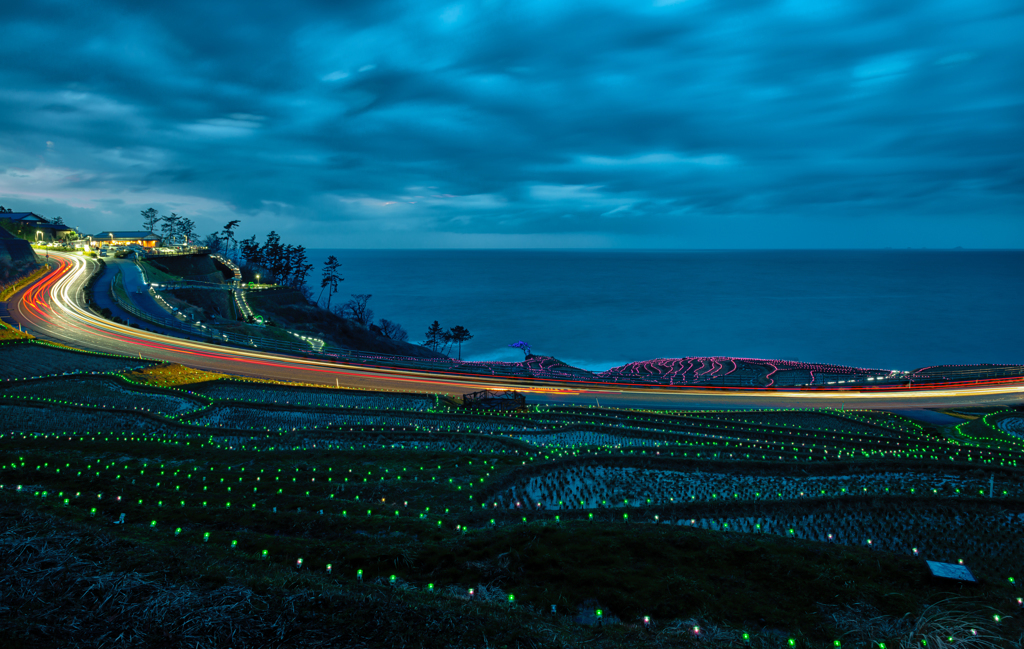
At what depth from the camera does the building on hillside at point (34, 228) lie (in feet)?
330

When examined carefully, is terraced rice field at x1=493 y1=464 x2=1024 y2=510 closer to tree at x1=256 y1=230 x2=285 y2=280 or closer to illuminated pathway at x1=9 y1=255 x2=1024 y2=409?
illuminated pathway at x1=9 y1=255 x2=1024 y2=409

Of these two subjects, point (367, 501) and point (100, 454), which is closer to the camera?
point (367, 501)

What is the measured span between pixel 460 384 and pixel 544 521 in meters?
27.5

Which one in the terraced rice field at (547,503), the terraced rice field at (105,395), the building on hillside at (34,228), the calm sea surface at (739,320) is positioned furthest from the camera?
the building on hillside at (34,228)

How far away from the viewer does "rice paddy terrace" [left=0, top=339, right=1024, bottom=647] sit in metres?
8.88

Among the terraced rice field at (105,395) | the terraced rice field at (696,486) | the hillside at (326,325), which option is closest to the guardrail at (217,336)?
the terraced rice field at (105,395)

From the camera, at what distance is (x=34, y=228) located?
106 meters

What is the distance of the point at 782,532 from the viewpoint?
13984mm

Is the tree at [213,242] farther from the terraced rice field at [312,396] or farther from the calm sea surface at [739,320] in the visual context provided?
the terraced rice field at [312,396]

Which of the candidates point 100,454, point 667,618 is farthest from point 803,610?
point 100,454

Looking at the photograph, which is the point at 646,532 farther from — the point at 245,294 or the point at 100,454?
the point at 245,294

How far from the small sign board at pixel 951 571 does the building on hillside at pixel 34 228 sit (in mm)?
134217

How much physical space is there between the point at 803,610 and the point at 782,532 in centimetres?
465

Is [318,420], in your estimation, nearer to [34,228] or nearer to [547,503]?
[547,503]
